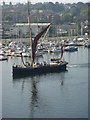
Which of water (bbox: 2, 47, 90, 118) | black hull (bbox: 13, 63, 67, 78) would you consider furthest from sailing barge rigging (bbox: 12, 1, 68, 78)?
water (bbox: 2, 47, 90, 118)

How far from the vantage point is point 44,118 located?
1301 cm

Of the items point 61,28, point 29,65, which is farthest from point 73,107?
point 61,28

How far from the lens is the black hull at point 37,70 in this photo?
20438 millimetres

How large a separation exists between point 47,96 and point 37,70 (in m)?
5.41

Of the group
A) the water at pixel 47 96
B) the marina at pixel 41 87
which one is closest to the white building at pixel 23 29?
the marina at pixel 41 87

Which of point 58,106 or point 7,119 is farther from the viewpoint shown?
point 58,106

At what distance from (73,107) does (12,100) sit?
215 centimetres

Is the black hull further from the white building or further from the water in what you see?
the white building

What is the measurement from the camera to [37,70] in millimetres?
21250

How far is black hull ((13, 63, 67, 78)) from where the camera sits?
20438mm

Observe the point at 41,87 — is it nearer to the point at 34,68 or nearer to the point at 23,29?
the point at 34,68

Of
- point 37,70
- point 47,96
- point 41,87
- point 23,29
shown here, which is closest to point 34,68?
point 37,70

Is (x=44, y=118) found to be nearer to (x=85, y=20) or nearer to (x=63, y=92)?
(x=63, y=92)

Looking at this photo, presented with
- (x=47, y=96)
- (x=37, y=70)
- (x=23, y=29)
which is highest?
(x=23, y=29)
